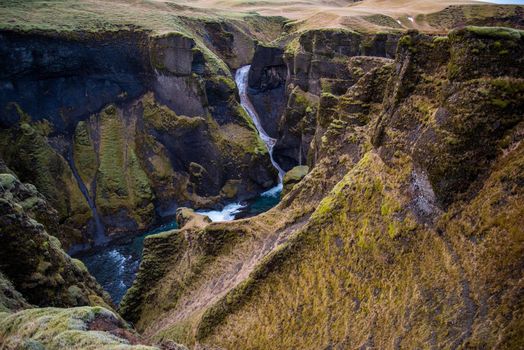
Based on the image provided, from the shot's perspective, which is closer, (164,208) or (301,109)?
(164,208)

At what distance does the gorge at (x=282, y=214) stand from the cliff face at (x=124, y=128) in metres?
0.26

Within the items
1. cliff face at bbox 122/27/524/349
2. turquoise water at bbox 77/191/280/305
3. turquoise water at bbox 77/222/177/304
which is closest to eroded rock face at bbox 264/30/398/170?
turquoise water at bbox 77/191/280/305

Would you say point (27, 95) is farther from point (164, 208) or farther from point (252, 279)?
point (252, 279)

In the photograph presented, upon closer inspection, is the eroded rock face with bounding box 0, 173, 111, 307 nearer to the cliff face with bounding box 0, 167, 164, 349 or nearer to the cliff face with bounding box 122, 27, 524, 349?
the cliff face with bounding box 0, 167, 164, 349

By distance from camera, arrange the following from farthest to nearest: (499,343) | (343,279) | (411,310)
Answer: (343,279) → (411,310) → (499,343)

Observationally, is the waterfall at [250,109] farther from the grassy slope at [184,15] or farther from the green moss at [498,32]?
the green moss at [498,32]

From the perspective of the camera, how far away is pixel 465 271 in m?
13.6

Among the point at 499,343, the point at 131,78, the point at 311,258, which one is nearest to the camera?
the point at 499,343

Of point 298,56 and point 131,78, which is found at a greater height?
point 298,56

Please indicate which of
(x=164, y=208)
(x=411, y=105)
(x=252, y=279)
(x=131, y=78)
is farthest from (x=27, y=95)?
(x=411, y=105)

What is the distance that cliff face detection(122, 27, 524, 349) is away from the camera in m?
13.3

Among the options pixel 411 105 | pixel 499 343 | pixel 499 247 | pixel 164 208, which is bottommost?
pixel 164 208

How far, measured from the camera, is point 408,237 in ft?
53.3

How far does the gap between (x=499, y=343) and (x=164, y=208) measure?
5112 centimetres
